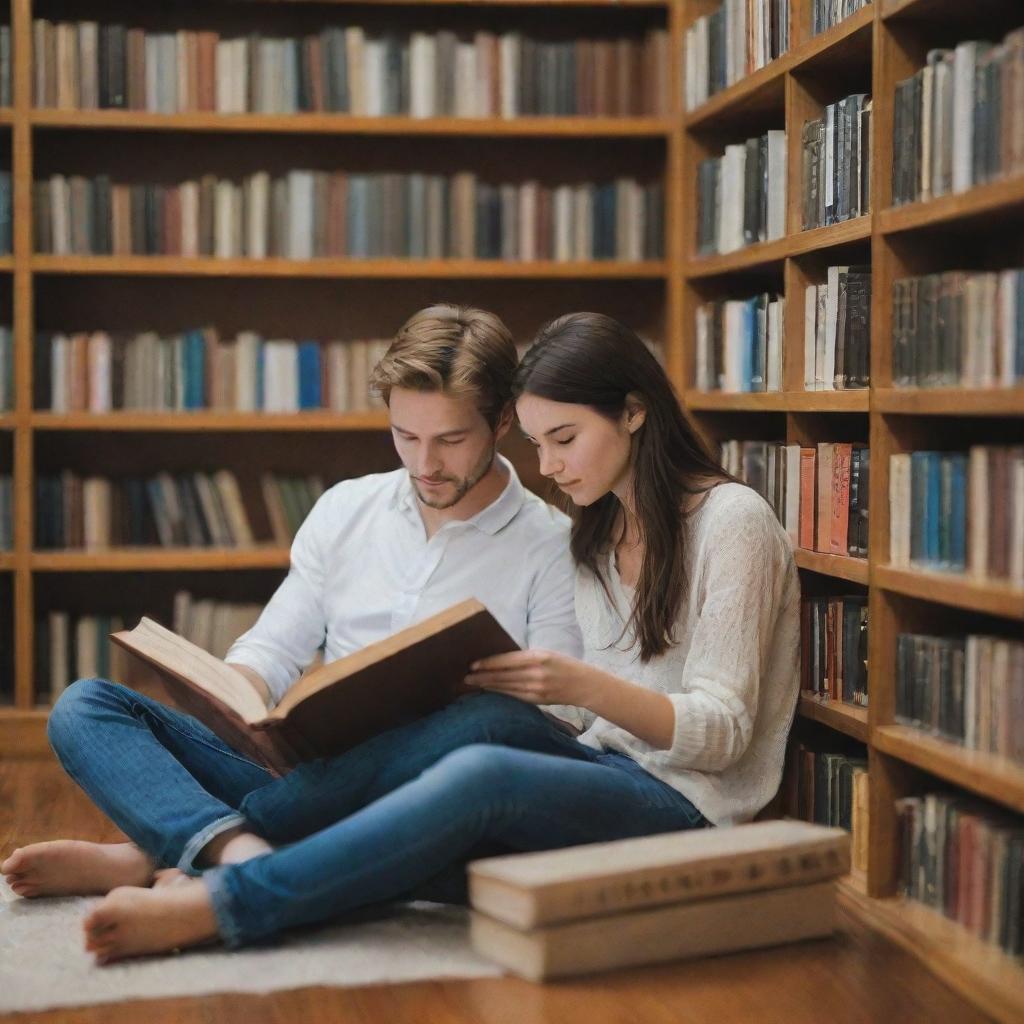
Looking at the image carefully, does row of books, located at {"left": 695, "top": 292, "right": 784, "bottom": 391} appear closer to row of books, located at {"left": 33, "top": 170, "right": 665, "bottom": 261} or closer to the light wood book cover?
row of books, located at {"left": 33, "top": 170, "right": 665, "bottom": 261}

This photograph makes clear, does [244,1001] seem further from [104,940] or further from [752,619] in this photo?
[752,619]

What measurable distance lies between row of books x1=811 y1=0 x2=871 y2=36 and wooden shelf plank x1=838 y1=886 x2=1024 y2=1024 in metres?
1.36

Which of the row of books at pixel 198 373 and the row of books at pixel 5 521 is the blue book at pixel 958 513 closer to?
the row of books at pixel 198 373

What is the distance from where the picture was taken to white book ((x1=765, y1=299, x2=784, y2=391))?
272 centimetres

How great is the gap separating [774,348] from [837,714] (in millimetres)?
741

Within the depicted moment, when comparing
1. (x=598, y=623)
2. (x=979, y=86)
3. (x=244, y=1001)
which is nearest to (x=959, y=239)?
(x=979, y=86)

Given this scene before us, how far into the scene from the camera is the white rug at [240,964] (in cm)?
189

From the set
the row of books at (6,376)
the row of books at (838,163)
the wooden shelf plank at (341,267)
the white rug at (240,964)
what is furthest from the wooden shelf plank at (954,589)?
the row of books at (6,376)

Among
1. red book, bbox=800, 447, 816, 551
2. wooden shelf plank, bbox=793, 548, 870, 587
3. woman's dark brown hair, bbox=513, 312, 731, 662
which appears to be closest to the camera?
woman's dark brown hair, bbox=513, 312, 731, 662

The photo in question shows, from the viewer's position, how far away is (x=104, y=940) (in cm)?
195

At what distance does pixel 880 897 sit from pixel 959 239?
982 mm

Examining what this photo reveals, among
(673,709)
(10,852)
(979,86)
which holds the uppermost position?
(979,86)

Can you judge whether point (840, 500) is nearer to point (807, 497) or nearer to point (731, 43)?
point (807, 497)

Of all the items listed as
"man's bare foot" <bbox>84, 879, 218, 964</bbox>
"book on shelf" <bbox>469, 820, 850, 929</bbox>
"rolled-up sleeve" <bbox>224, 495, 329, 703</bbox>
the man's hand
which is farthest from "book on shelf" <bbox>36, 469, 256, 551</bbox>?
"book on shelf" <bbox>469, 820, 850, 929</bbox>
